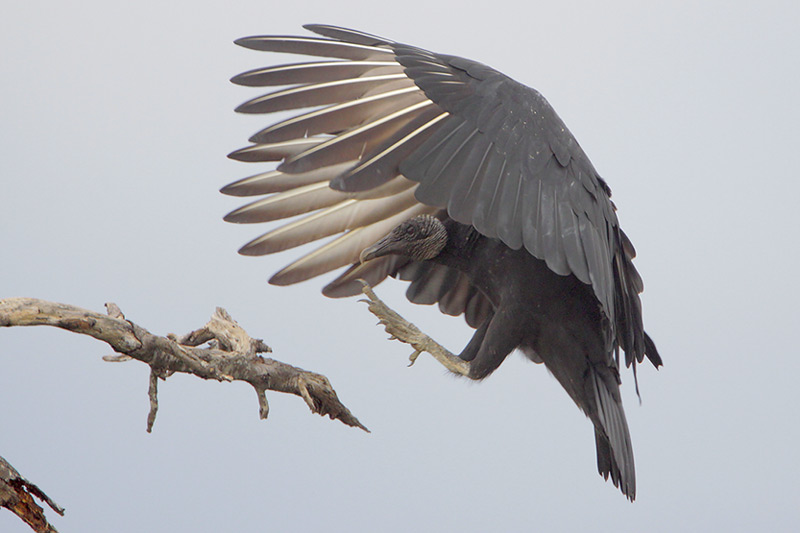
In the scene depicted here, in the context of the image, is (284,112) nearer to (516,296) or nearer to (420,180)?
(420,180)

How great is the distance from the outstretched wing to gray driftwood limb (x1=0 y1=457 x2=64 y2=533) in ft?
3.81

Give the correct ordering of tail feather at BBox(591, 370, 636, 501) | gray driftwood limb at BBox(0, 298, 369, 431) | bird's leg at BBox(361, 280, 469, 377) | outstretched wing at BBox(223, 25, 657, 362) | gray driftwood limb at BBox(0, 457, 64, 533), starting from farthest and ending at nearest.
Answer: bird's leg at BBox(361, 280, 469, 377)
tail feather at BBox(591, 370, 636, 501)
outstretched wing at BBox(223, 25, 657, 362)
gray driftwood limb at BBox(0, 298, 369, 431)
gray driftwood limb at BBox(0, 457, 64, 533)

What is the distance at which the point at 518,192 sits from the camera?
2402 millimetres

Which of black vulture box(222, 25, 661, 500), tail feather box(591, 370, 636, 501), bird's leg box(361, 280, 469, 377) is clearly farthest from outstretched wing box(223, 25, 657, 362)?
bird's leg box(361, 280, 469, 377)

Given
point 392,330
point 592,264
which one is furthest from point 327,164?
point 592,264

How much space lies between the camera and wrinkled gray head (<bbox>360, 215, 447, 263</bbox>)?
288 cm

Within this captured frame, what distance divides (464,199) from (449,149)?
17cm

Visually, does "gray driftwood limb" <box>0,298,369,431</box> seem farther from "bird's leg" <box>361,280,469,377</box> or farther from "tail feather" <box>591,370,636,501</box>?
"tail feather" <box>591,370,636,501</box>

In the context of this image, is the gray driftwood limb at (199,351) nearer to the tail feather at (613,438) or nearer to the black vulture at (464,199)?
the black vulture at (464,199)

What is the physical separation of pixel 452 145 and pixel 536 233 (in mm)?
366

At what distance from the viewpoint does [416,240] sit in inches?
114

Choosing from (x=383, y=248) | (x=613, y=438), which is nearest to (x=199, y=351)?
(x=383, y=248)

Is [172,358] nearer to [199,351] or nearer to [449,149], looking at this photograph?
[199,351]

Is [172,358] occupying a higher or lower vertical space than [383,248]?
lower
